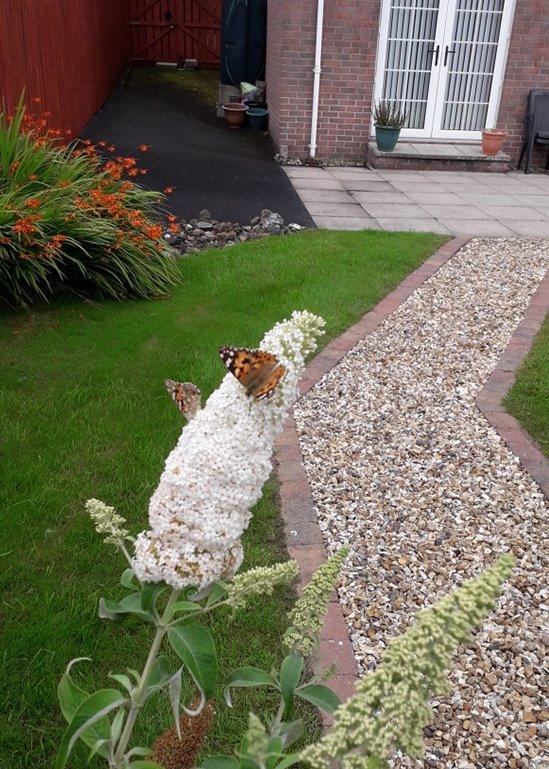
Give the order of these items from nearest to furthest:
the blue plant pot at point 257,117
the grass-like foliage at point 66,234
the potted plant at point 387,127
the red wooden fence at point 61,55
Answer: the grass-like foliage at point 66,234, the red wooden fence at point 61,55, the potted plant at point 387,127, the blue plant pot at point 257,117

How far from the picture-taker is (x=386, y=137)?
1016 cm

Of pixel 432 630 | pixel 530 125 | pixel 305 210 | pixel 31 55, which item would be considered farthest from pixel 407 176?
pixel 432 630

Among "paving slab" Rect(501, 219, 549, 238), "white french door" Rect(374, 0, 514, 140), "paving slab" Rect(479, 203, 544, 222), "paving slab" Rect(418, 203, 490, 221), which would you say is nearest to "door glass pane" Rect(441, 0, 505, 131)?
"white french door" Rect(374, 0, 514, 140)

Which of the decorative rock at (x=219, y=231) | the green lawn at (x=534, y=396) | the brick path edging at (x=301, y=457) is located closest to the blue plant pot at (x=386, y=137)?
the decorative rock at (x=219, y=231)

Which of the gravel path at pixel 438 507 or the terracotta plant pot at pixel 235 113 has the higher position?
the terracotta plant pot at pixel 235 113

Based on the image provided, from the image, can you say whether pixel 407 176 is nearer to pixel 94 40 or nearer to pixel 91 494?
pixel 94 40

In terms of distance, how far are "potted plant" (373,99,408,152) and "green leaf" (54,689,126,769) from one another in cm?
993

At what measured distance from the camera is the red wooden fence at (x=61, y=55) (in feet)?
23.3

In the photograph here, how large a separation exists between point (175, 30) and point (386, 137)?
1130cm

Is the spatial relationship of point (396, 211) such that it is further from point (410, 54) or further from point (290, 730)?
point (290, 730)

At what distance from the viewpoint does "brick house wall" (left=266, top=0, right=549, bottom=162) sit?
1002 centimetres

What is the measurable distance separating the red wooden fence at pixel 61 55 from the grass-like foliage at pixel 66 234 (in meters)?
1.86

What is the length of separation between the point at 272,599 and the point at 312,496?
2.46 ft

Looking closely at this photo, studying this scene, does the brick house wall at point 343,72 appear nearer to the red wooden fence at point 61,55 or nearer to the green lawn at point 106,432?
the red wooden fence at point 61,55
